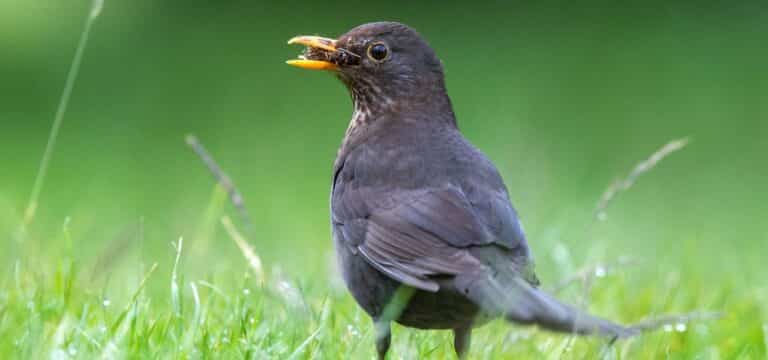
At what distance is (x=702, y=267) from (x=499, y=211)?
6.55 feet

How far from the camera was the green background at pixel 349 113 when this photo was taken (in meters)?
6.85

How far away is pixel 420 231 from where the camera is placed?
4105 millimetres

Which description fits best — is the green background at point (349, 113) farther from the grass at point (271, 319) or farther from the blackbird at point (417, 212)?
the blackbird at point (417, 212)

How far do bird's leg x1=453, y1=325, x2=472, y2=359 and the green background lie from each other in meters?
1.14

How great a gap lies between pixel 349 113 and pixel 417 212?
9974 millimetres

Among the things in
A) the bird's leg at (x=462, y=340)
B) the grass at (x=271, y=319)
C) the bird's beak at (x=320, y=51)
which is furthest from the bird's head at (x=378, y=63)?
the bird's leg at (x=462, y=340)

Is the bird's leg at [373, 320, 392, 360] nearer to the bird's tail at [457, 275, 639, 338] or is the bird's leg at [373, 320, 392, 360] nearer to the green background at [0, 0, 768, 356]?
the bird's tail at [457, 275, 639, 338]

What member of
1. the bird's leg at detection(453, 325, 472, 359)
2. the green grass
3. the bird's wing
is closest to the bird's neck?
the bird's wing

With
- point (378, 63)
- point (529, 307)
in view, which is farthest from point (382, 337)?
point (378, 63)

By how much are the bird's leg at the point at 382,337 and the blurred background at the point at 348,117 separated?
0.89 m

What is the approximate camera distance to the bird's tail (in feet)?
11.4

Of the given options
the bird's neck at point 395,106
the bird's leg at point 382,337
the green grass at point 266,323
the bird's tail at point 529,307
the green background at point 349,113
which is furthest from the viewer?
the green background at point 349,113

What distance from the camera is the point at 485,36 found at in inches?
684

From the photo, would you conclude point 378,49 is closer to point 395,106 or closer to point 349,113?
point 395,106
